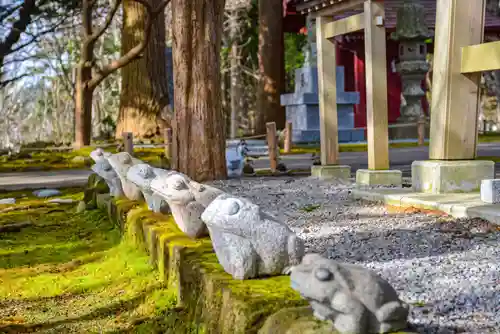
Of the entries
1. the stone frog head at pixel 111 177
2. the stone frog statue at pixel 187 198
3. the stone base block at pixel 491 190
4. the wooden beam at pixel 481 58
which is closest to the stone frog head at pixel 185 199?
the stone frog statue at pixel 187 198

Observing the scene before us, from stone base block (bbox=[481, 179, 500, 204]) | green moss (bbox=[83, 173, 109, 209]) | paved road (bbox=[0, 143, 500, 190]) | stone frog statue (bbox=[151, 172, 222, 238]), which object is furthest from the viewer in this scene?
paved road (bbox=[0, 143, 500, 190])

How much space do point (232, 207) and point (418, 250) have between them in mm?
1672

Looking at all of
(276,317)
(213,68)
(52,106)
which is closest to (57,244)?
(213,68)

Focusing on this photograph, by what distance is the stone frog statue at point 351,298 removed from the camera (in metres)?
2.85

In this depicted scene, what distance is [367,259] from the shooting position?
15.7 ft

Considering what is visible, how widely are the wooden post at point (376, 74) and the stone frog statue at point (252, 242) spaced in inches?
192

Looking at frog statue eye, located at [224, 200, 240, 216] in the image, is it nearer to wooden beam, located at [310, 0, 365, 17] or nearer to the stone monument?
wooden beam, located at [310, 0, 365, 17]

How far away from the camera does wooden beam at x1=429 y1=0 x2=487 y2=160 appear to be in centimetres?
714

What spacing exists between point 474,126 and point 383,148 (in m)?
1.68

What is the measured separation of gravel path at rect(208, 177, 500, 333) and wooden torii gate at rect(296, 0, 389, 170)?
0.86 metres

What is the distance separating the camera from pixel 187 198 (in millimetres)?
5438

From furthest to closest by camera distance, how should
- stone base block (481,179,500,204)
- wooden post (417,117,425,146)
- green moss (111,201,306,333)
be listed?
wooden post (417,117,425,146), stone base block (481,179,500,204), green moss (111,201,306,333)

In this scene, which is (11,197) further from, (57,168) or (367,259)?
(367,259)

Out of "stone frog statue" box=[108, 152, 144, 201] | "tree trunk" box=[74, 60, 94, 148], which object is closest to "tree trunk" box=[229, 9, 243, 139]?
"tree trunk" box=[74, 60, 94, 148]
